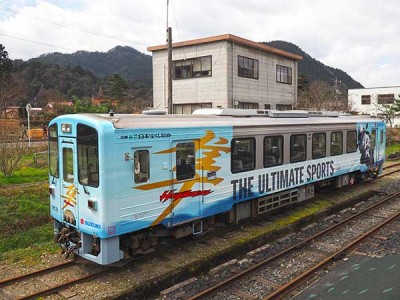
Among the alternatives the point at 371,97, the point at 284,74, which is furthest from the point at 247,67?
the point at 371,97

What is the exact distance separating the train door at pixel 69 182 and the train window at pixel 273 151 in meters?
5.19

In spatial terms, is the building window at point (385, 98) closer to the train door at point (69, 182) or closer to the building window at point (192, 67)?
the building window at point (192, 67)

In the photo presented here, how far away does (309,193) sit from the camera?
13.0 m

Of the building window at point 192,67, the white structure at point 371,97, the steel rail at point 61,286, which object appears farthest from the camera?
the white structure at point 371,97

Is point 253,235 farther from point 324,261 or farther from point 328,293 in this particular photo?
point 328,293

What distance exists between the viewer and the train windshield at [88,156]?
7.01 meters

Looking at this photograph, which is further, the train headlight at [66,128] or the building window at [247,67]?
the building window at [247,67]

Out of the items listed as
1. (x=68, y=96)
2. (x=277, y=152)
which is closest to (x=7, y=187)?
(x=277, y=152)

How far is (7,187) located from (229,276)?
9.19 metres

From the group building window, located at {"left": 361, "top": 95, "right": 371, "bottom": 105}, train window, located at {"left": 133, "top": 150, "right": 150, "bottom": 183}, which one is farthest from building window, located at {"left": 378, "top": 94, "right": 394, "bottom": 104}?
train window, located at {"left": 133, "top": 150, "right": 150, "bottom": 183}

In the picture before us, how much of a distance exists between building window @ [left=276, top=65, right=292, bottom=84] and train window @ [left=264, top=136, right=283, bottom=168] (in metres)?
18.5

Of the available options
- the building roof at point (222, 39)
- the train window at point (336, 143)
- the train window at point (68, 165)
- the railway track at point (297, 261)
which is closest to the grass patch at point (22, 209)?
the train window at point (68, 165)

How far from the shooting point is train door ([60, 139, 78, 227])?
7496 mm

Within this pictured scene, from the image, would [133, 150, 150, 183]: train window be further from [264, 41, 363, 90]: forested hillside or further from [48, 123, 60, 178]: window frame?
[264, 41, 363, 90]: forested hillside
